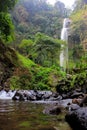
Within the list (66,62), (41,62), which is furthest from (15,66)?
(66,62)

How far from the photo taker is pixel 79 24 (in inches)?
2458

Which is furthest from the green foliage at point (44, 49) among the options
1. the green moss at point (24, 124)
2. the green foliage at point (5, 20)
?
the green moss at point (24, 124)

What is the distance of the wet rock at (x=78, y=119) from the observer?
217 inches

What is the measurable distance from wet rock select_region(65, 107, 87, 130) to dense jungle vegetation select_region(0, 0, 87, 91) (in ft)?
39.7

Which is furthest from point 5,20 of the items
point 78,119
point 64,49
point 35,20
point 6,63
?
point 35,20

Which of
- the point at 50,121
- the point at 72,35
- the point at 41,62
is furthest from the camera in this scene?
the point at 72,35

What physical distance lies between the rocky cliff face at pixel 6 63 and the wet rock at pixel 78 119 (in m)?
16.7

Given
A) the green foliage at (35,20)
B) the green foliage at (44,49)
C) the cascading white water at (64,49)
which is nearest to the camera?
the green foliage at (44,49)

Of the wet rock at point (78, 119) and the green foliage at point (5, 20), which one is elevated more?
the green foliage at point (5, 20)

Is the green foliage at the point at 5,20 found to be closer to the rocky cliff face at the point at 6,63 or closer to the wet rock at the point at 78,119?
the rocky cliff face at the point at 6,63

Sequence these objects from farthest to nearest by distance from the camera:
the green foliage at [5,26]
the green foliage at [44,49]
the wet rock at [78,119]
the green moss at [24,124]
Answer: the green foliage at [44,49] < the green foliage at [5,26] < the green moss at [24,124] < the wet rock at [78,119]

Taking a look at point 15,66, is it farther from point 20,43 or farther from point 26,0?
point 26,0

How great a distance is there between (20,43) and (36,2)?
42.8 meters

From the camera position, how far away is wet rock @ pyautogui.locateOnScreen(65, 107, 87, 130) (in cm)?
552
